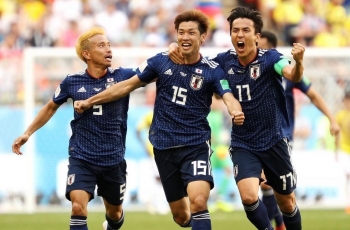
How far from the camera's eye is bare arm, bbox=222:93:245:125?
848cm

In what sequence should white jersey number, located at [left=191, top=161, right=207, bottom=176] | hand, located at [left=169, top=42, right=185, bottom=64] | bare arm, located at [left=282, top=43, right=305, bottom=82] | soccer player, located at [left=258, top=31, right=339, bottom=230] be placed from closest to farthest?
bare arm, located at [left=282, top=43, right=305, bottom=82] < white jersey number, located at [left=191, top=161, right=207, bottom=176] < hand, located at [left=169, top=42, right=185, bottom=64] < soccer player, located at [left=258, top=31, right=339, bottom=230]

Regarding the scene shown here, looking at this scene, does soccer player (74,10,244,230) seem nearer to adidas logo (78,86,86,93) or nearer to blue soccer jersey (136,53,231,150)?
blue soccer jersey (136,53,231,150)

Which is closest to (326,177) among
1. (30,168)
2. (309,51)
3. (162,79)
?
(309,51)

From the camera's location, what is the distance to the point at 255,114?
30.6 ft

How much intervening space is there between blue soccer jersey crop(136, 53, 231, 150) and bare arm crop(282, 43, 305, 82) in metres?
0.64

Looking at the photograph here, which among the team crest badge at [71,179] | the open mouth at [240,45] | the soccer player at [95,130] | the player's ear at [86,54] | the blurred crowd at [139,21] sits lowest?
the team crest badge at [71,179]

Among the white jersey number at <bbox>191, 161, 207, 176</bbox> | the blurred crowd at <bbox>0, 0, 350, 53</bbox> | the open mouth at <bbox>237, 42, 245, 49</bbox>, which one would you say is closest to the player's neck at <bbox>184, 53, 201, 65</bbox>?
the open mouth at <bbox>237, 42, 245, 49</bbox>

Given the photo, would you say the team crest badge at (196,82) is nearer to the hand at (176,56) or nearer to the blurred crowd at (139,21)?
the hand at (176,56)

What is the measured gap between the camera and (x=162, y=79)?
9.24 m

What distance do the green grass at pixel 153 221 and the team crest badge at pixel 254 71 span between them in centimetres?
401

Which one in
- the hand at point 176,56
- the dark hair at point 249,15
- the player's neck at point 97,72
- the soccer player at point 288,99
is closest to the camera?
the hand at point 176,56

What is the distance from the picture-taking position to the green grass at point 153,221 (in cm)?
1306

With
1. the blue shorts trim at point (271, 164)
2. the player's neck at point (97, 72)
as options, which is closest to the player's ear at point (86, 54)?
the player's neck at point (97, 72)

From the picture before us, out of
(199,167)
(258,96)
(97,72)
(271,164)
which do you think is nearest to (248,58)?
(258,96)
